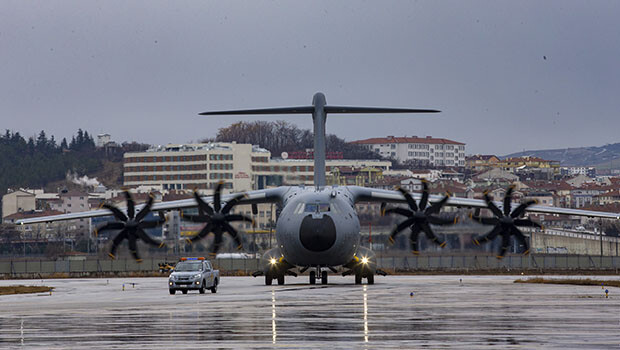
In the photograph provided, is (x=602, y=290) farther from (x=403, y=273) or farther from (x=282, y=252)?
(x=403, y=273)

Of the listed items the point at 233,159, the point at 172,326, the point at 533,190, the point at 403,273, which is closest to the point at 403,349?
the point at 172,326

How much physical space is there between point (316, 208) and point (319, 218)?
55cm

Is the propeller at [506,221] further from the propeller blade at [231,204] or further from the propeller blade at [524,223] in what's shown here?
the propeller blade at [231,204]

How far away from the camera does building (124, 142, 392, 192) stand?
157 m

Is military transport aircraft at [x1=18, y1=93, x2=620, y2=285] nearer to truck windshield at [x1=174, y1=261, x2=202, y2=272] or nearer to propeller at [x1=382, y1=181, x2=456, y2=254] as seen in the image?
propeller at [x1=382, y1=181, x2=456, y2=254]

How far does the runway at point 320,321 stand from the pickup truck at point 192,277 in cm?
249

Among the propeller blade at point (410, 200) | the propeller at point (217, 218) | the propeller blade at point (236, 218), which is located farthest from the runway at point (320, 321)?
the propeller blade at point (410, 200)

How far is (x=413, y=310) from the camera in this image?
26172mm

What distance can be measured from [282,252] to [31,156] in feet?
545

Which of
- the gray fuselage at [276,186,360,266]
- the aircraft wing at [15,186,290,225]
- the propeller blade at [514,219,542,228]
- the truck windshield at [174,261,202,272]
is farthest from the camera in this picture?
the aircraft wing at [15,186,290,225]

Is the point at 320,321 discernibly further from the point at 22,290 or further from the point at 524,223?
the point at 22,290

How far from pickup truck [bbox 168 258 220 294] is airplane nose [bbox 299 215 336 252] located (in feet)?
13.7

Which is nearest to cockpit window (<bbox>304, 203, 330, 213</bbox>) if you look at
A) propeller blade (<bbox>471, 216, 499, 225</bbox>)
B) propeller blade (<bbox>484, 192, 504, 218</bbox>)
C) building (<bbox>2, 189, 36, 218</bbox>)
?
propeller blade (<bbox>471, 216, 499, 225</bbox>)

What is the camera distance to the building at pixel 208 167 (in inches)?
6171
